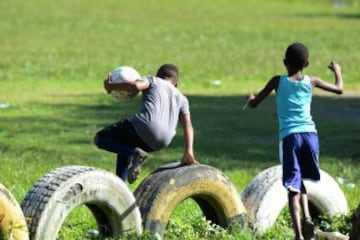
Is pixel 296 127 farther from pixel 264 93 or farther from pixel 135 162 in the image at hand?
pixel 135 162

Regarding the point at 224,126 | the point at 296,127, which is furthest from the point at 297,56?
the point at 224,126

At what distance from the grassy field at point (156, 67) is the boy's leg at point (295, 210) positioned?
188cm

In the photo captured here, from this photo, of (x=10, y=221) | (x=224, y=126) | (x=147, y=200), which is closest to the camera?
(x=10, y=221)

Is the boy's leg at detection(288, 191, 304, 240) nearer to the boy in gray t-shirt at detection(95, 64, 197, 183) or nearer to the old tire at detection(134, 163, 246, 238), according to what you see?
the old tire at detection(134, 163, 246, 238)

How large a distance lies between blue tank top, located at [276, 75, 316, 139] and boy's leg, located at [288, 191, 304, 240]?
1.33ft

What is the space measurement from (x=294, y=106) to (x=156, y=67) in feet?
54.6

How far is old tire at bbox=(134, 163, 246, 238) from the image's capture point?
7902 mm

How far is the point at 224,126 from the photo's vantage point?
1578cm

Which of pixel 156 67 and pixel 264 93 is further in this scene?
pixel 156 67

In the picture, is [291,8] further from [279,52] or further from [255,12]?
[279,52]

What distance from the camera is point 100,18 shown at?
1574 inches

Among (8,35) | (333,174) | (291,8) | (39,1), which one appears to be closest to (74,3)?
(39,1)

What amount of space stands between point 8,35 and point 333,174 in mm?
20594

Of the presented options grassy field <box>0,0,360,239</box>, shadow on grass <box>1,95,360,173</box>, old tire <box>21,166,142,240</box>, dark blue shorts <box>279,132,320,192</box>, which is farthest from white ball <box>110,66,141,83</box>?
shadow on grass <box>1,95,360,173</box>
